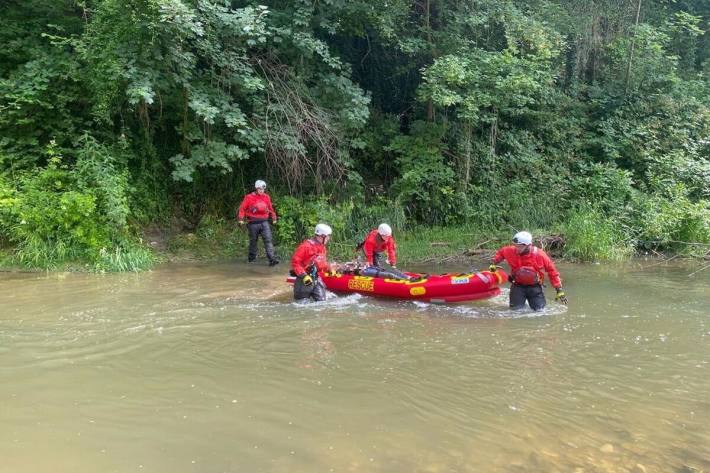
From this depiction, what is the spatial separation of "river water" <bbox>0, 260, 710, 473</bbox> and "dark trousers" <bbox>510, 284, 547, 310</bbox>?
0.58 ft

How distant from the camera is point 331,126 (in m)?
12.2

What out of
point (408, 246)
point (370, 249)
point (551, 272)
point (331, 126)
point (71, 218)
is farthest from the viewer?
point (408, 246)

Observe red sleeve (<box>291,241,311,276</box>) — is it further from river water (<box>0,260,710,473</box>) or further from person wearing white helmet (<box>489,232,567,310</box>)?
person wearing white helmet (<box>489,232,567,310</box>)

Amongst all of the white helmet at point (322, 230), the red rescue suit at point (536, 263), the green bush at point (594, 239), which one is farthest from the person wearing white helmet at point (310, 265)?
the green bush at point (594, 239)

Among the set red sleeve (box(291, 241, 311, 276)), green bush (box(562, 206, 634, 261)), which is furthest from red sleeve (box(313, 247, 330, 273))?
green bush (box(562, 206, 634, 261))

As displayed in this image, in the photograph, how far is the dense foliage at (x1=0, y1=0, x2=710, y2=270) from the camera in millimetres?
10320

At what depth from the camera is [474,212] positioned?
14.2 metres

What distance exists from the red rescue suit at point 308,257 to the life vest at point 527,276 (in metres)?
2.75

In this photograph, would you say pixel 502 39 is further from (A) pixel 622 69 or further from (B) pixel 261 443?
(B) pixel 261 443

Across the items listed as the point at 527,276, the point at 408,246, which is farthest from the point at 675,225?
the point at 527,276

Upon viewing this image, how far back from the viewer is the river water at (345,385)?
379cm

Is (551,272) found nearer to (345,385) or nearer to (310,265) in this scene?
(310,265)

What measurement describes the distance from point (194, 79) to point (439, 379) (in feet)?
26.6

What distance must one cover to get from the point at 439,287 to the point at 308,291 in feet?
6.09
